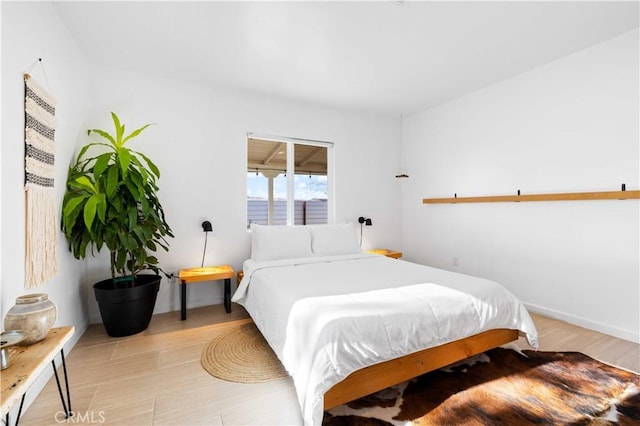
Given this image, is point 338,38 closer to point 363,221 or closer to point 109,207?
point 109,207

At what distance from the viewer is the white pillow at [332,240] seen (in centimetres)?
346

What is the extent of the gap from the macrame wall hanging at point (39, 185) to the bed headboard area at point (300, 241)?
1.70 metres

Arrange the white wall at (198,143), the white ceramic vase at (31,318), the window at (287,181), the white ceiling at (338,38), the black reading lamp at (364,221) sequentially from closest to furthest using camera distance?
the white ceramic vase at (31,318)
the white ceiling at (338,38)
the white wall at (198,143)
the window at (287,181)
the black reading lamp at (364,221)

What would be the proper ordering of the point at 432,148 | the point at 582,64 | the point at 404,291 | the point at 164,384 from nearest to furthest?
the point at 164,384, the point at 404,291, the point at 582,64, the point at 432,148

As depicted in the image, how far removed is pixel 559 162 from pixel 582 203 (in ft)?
1.51

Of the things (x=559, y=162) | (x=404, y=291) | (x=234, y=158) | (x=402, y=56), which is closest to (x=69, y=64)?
(x=234, y=158)

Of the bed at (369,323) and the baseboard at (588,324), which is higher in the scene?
the bed at (369,323)

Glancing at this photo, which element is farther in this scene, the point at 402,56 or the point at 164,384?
the point at 402,56

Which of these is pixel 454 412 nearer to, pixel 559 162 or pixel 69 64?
pixel 559 162

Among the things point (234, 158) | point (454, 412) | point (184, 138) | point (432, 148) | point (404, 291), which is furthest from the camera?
point (432, 148)

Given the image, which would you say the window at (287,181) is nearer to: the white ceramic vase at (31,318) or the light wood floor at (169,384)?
the light wood floor at (169,384)

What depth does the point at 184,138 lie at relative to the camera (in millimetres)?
3381

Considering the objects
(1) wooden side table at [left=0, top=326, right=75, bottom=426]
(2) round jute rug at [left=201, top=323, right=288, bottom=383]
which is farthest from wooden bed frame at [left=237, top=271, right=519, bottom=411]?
(1) wooden side table at [left=0, top=326, right=75, bottom=426]

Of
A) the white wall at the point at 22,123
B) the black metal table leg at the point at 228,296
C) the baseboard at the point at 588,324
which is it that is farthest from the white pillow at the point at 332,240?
the white wall at the point at 22,123
